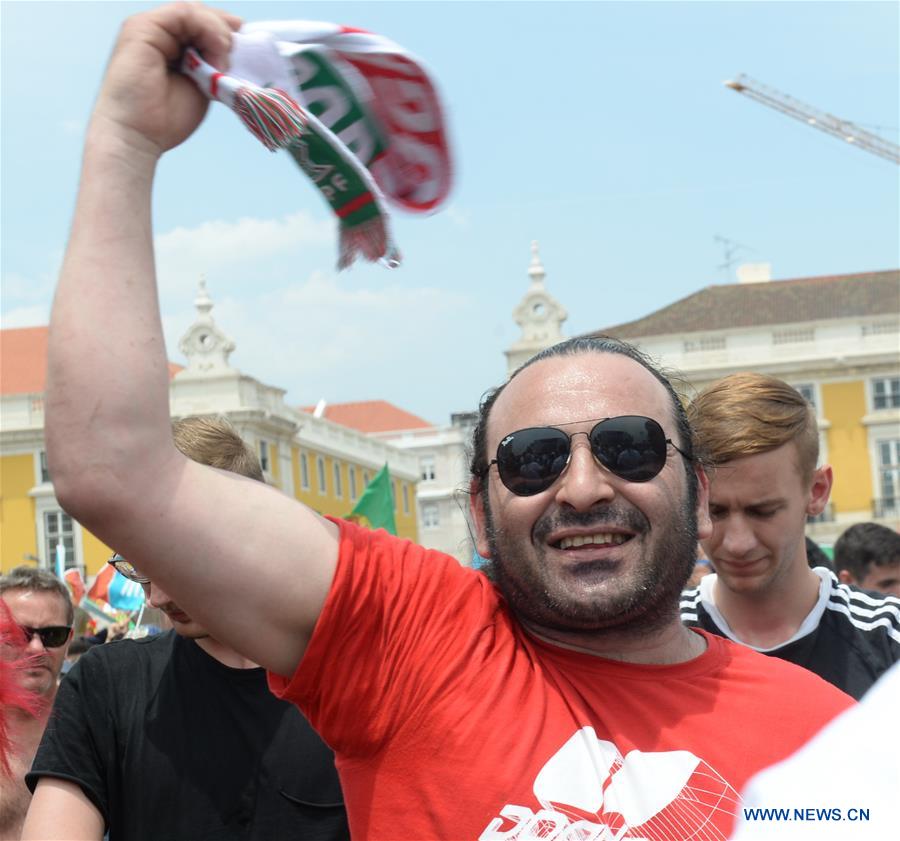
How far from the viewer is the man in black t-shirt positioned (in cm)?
268

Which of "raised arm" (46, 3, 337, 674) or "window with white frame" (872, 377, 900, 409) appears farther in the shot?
"window with white frame" (872, 377, 900, 409)

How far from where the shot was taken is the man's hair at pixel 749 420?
3213 mm

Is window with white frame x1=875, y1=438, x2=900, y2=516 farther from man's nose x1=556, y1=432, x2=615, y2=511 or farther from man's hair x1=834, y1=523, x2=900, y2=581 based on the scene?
man's nose x1=556, y1=432, x2=615, y2=511

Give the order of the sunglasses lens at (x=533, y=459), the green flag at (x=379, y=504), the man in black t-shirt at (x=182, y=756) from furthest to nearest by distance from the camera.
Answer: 1. the green flag at (x=379, y=504)
2. the man in black t-shirt at (x=182, y=756)
3. the sunglasses lens at (x=533, y=459)

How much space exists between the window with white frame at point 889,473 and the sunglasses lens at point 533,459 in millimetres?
50374

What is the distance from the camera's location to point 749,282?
57844mm

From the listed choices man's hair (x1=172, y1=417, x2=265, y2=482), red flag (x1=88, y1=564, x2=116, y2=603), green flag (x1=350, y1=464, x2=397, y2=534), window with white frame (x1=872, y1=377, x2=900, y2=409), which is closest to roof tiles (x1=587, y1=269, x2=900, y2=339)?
window with white frame (x1=872, y1=377, x2=900, y2=409)

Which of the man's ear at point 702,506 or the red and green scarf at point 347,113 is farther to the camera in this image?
the man's ear at point 702,506

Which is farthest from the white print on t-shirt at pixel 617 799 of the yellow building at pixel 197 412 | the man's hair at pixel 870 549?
the yellow building at pixel 197 412

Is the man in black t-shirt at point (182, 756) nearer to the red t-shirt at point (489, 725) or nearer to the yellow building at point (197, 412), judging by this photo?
the red t-shirt at point (489, 725)

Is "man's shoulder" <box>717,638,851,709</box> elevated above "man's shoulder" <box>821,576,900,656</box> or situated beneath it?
elevated above

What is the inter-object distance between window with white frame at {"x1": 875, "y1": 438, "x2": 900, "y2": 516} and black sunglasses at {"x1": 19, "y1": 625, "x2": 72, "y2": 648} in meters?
48.8

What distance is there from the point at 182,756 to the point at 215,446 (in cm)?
63

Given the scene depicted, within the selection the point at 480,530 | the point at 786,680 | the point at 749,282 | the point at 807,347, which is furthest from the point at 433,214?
the point at 749,282
